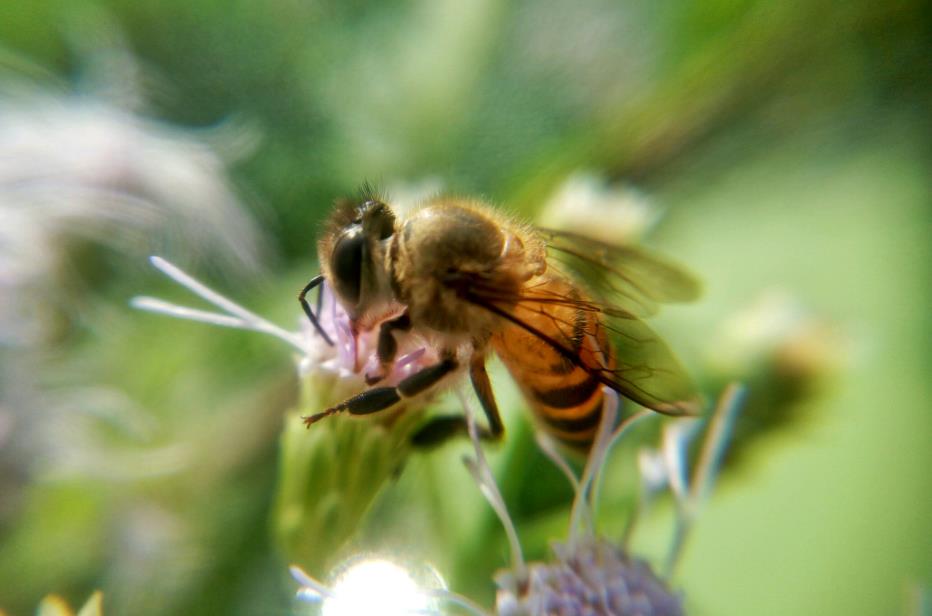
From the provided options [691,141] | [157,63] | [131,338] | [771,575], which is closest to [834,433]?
[771,575]

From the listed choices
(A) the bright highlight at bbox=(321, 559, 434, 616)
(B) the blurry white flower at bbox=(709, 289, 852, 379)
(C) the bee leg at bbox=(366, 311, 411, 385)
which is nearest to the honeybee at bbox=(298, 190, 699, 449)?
(C) the bee leg at bbox=(366, 311, 411, 385)

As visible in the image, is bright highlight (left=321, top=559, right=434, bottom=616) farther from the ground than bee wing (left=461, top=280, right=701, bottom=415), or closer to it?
closer to it

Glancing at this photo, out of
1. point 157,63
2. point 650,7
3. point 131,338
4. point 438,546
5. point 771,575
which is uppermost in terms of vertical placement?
point 157,63

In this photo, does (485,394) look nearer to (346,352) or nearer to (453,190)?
(346,352)

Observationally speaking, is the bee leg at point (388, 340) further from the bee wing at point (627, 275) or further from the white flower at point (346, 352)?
the bee wing at point (627, 275)

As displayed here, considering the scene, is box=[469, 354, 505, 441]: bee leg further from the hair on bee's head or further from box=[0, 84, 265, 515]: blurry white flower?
box=[0, 84, 265, 515]: blurry white flower

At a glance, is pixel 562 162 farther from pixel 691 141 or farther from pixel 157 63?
pixel 157 63

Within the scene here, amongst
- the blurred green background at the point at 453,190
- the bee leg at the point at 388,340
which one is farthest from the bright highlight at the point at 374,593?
the bee leg at the point at 388,340
